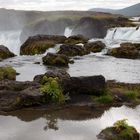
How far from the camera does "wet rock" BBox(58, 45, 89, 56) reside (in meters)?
55.0

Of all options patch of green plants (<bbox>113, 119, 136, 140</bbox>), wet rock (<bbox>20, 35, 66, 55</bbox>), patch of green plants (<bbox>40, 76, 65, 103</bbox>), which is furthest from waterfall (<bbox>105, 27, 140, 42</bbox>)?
patch of green plants (<bbox>113, 119, 136, 140</bbox>)

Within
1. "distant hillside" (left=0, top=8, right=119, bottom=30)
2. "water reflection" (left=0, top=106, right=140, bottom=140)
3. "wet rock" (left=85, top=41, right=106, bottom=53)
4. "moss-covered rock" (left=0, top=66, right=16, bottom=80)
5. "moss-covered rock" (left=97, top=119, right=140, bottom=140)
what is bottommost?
"distant hillside" (left=0, top=8, right=119, bottom=30)

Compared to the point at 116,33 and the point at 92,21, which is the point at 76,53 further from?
the point at 92,21

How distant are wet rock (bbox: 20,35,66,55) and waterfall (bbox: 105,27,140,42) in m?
13.8

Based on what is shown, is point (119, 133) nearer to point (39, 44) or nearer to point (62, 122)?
point (62, 122)

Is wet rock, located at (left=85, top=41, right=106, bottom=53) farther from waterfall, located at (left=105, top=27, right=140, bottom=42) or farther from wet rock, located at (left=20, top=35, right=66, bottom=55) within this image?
waterfall, located at (left=105, top=27, right=140, bottom=42)

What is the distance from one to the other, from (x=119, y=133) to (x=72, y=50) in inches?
1450

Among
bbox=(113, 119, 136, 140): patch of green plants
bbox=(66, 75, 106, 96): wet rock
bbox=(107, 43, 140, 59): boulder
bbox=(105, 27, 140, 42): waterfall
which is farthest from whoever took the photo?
bbox=(105, 27, 140, 42): waterfall

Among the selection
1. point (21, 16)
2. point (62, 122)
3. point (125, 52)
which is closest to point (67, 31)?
point (125, 52)

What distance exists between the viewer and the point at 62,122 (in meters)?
22.1

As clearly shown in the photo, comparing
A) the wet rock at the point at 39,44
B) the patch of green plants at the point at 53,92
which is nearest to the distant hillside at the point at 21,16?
the wet rock at the point at 39,44

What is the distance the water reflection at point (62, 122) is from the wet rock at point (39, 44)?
36393 mm

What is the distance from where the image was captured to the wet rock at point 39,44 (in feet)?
199

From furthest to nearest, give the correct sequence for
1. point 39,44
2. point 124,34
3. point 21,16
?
point 21,16 → point 124,34 → point 39,44
